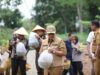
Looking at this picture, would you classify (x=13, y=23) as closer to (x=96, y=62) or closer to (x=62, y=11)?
(x=62, y=11)

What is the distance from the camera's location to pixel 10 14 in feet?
173

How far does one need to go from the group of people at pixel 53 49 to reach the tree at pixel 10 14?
3759 cm

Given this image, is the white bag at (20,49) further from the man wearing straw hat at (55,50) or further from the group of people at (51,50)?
the man wearing straw hat at (55,50)

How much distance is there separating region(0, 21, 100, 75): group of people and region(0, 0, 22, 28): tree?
37.6 metres

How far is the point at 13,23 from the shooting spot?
53.3 meters

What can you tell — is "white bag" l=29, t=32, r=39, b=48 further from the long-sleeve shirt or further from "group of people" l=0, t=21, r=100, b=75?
the long-sleeve shirt

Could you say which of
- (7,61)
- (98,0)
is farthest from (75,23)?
(7,61)

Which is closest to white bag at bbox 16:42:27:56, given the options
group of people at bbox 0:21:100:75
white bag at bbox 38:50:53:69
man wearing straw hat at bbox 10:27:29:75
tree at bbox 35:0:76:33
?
group of people at bbox 0:21:100:75

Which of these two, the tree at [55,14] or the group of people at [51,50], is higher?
the tree at [55,14]

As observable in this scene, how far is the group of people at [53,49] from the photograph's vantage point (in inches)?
367

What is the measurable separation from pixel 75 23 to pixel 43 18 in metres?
7.50

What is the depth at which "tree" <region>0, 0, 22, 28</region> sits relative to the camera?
2000 inches

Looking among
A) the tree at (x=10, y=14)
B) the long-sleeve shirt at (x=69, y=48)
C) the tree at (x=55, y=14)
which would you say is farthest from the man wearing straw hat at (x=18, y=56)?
the tree at (x=55, y=14)

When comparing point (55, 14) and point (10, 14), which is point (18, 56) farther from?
point (55, 14)
